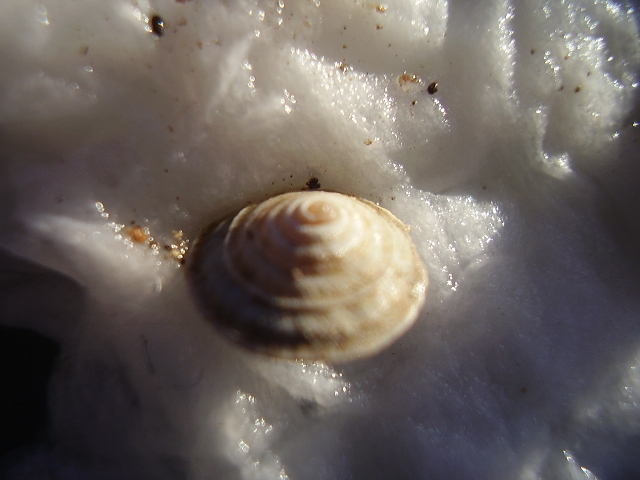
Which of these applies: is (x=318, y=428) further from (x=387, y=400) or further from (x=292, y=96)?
(x=292, y=96)

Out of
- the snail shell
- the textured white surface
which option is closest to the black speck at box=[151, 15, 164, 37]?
the textured white surface

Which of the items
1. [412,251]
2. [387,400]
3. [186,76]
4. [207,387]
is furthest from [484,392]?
[186,76]

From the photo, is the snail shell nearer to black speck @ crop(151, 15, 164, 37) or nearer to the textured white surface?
the textured white surface

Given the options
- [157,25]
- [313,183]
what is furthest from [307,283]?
[157,25]

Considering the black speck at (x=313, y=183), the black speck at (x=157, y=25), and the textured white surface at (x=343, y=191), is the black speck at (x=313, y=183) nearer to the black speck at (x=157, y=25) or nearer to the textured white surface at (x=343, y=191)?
the textured white surface at (x=343, y=191)

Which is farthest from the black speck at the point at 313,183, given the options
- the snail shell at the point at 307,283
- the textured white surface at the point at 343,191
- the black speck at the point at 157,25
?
the black speck at the point at 157,25

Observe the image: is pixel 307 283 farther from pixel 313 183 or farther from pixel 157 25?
pixel 157 25

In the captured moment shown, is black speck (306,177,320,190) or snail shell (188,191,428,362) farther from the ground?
black speck (306,177,320,190)
